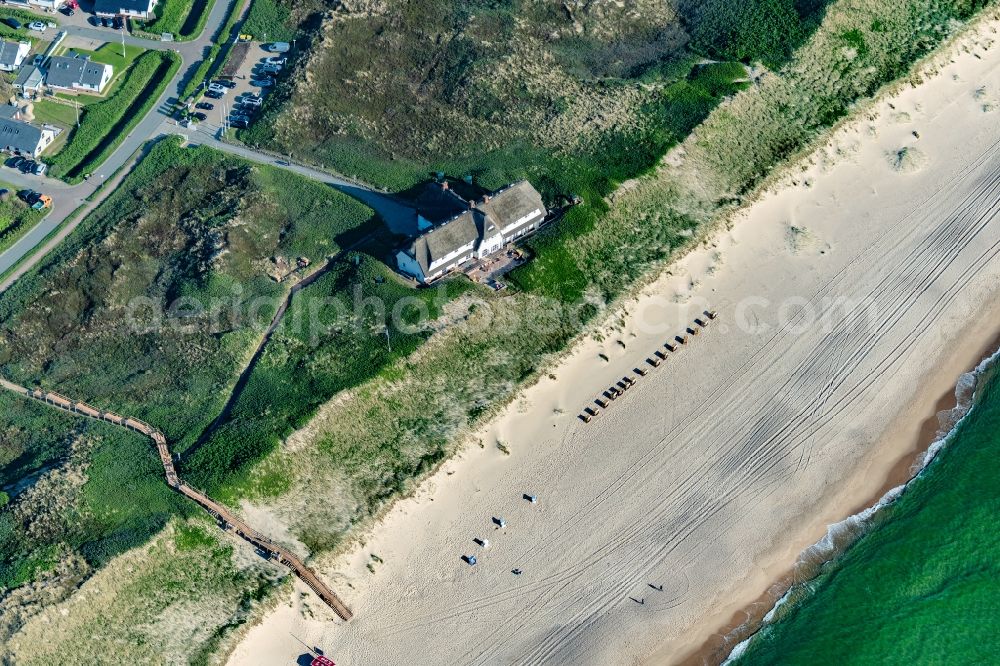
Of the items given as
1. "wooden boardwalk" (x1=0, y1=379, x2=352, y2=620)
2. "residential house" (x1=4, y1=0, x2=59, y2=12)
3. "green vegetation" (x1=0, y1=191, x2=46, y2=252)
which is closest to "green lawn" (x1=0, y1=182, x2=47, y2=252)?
"green vegetation" (x1=0, y1=191, x2=46, y2=252)

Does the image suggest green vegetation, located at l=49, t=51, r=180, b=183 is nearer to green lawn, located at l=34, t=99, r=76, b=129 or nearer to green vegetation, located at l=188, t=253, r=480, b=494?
green lawn, located at l=34, t=99, r=76, b=129

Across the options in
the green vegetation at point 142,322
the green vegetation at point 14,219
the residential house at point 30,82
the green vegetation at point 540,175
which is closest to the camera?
the green vegetation at point 142,322

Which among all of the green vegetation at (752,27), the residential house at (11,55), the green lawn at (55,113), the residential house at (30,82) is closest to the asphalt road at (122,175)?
the green lawn at (55,113)

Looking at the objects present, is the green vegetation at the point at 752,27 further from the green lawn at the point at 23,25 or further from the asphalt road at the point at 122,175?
the green lawn at the point at 23,25

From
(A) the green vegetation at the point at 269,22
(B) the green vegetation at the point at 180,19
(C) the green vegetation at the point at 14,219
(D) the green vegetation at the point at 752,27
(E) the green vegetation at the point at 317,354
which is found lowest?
(C) the green vegetation at the point at 14,219

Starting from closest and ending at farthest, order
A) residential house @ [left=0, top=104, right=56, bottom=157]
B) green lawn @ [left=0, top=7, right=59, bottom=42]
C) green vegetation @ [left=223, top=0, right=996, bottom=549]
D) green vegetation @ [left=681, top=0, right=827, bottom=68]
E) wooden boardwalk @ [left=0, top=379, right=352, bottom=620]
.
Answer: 1. wooden boardwalk @ [left=0, top=379, right=352, bottom=620]
2. green vegetation @ [left=223, top=0, right=996, bottom=549]
3. residential house @ [left=0, top=104, right=56, bottom=157]
4. green vegetation @ [left=681, top=0, right=827, bottom=68]
5. green lawn @ [left=0, top=7, right=59, bottom=42]
